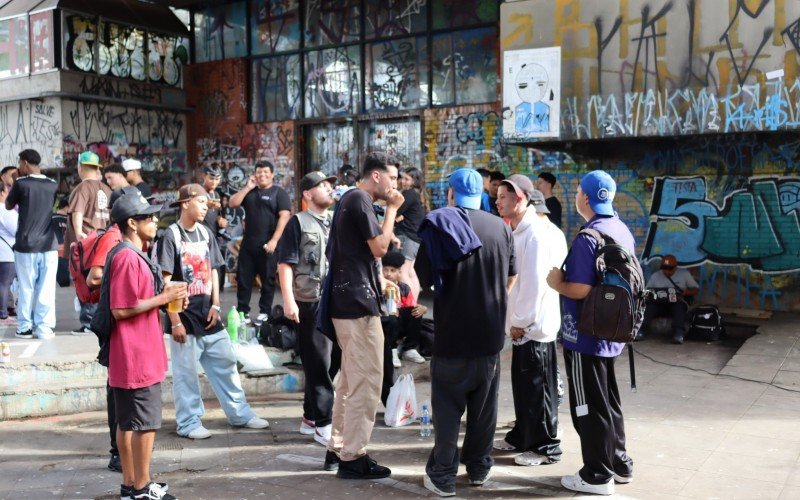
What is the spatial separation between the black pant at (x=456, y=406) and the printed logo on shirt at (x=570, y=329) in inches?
18.6

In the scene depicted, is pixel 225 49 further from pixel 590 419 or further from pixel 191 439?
pixel 590 419

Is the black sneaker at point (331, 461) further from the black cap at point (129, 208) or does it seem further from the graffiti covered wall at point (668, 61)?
the graffiti covered wall at point (668, 61)

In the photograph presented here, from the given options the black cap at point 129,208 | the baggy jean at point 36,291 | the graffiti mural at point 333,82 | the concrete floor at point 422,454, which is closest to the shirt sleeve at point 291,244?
the black cap at point 129,208

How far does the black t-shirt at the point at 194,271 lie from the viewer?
618cm

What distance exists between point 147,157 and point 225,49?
8.94ft

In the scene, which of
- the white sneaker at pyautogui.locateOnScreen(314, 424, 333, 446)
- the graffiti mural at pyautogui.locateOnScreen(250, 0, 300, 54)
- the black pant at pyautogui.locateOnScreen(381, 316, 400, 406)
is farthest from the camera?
the graffiti mural at pyautogui.locateOnScreen(250, 0, 300, 54)

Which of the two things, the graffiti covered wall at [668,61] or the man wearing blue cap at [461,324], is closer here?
the man wearing blue cap at [461,324]

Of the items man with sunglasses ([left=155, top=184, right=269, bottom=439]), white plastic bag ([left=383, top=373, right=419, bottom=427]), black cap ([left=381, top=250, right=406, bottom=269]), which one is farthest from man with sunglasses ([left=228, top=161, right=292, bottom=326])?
white plastic bag ([left=383, top=373, right=419, bottom=427])

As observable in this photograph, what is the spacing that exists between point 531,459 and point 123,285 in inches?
119

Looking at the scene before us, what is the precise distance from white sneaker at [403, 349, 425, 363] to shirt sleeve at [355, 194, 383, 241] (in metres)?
3.55

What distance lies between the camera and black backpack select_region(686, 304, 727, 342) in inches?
402

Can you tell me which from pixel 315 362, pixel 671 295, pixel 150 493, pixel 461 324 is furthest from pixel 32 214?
pixel 671 295

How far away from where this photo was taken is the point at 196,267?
6.29m

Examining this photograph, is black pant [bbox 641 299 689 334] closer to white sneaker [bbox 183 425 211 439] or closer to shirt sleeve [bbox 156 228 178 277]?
white sneaker [bbox 183 425 211 439]
